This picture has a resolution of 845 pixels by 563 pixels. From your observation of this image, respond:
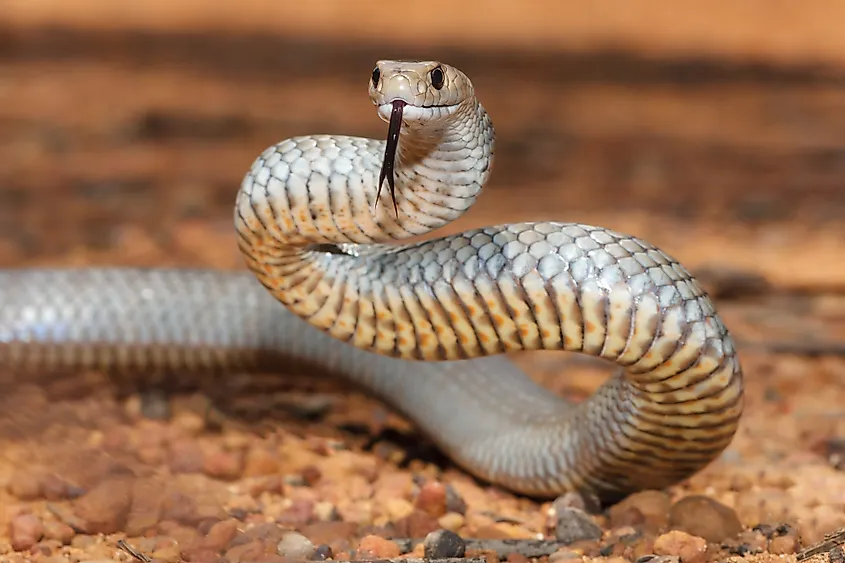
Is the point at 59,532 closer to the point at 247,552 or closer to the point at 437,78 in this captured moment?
the point at 247,552

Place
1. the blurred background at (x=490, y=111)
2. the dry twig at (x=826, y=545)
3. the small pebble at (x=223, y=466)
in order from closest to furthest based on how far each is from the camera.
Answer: the dry twig at (x=826, y=545) → the small pebble at (x=223, y=466) → the blurred background at (x=490, y=111)

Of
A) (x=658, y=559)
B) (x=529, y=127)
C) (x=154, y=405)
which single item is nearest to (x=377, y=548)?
(x=658, y=559)

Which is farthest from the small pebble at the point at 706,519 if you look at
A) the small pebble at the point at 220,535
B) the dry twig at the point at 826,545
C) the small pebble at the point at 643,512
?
the small pebble at the point at 220,535

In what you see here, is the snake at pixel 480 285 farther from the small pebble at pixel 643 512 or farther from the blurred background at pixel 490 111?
the blurred background at pixel 490 111

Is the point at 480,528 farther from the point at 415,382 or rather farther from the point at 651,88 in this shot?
the point at 651,88

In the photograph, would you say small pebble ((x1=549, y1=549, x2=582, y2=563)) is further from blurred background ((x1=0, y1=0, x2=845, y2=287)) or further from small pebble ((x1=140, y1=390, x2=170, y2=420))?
blurred background ((x1=0, y1=0, x2=845, y2=287))

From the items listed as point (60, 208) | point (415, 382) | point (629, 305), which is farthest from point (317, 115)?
point (629, 305)

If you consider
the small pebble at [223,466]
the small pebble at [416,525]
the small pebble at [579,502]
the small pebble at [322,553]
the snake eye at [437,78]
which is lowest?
the small pebble at [223,466]
